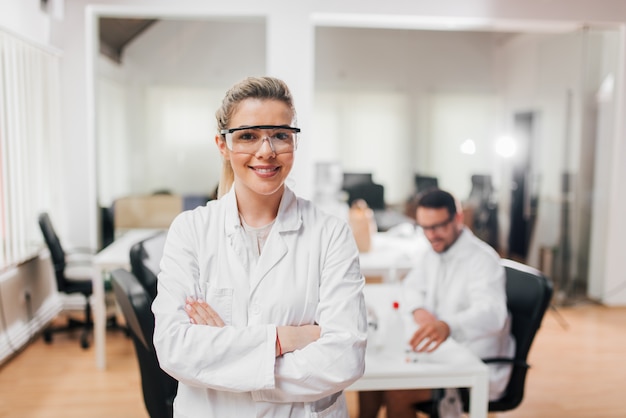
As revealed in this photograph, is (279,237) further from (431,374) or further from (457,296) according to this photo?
(457,296)

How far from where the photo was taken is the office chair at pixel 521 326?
2.35 meters

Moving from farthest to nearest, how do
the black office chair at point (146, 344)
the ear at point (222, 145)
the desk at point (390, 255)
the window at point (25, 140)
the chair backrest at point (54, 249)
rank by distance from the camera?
the chair backrest at point (54, 249), the window at point (25, 140), the desk at point (390, 255), the black office chair at point (146, 344), the ear at point (222, 145)

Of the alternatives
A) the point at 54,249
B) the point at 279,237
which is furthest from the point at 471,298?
the point at 54,249

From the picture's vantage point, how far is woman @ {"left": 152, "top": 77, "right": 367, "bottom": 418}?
1.35m

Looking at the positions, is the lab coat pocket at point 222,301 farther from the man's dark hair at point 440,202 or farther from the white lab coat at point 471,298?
the man's dark hair at point 440,202

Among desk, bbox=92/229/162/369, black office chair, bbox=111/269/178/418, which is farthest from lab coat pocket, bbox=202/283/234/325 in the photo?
desk, bbox=92/229/162/369

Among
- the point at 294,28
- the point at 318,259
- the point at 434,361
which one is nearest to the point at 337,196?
the point at 294,28

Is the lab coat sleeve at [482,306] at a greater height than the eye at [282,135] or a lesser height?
lesser

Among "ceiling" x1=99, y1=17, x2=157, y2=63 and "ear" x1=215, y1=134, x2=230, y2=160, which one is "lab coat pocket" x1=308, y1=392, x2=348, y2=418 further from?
"ceiling" x1=99, y1=17, x2=157, y2=63

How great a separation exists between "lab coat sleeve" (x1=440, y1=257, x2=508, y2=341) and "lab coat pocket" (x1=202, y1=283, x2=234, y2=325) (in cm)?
120

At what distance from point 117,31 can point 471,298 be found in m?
3.88

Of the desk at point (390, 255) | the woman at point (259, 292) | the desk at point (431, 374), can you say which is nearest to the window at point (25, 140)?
the desk at point (390, 255)

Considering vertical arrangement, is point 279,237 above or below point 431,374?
above

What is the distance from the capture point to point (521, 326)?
2447 mm
